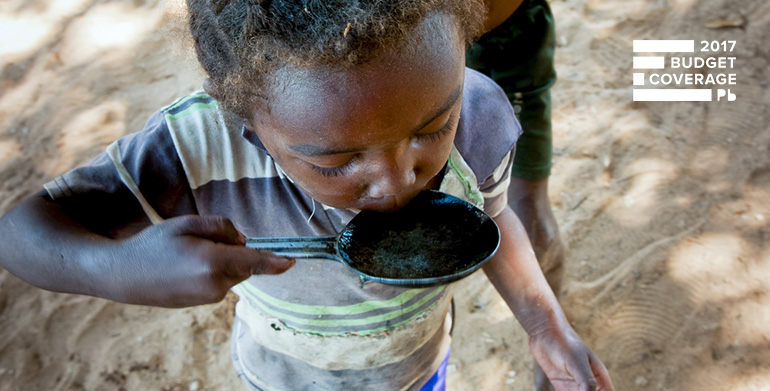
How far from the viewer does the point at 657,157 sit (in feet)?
7.93

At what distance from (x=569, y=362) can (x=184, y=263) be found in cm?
77

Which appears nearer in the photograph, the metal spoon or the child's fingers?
the child's fingers

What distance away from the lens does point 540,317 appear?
1.20m

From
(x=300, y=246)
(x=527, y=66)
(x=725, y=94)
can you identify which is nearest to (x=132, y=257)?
(x=300, y=246)

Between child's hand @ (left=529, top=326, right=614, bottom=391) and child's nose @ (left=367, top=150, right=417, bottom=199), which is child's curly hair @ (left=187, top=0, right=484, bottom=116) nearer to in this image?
child's nose @ (left=367, top=150, right=417, bottom=199)

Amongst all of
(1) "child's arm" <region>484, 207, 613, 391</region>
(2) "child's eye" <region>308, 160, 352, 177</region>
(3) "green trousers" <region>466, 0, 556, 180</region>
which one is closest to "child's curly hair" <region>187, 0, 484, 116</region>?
(2) "child's eye" <region>308, 160, 352, 177</region>

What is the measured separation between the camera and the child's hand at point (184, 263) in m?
0.72

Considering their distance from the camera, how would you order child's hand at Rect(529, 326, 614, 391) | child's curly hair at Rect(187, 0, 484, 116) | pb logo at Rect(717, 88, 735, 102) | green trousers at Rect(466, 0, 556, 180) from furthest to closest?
1. pb logo at Rect(717, 88, 735, 102)
2. green trousers at Rect(466, 0, 556, 180)
3. child's hand at Rect(529, 326, 614, 391)
4. child's curly hair at Rect(187, 0, 484, 116)

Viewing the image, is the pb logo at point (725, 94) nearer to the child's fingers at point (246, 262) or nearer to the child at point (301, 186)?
the child at point (301, 186)

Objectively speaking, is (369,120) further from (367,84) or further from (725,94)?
(725,94)

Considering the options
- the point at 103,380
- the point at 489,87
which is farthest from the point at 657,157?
the point at 103,380

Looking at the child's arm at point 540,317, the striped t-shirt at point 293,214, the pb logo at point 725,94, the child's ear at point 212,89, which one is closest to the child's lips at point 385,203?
the striped t-shirt at point 293,214

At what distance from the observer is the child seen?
0.65 meters

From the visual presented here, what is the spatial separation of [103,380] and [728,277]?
212 centimetres
